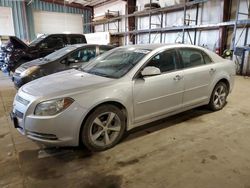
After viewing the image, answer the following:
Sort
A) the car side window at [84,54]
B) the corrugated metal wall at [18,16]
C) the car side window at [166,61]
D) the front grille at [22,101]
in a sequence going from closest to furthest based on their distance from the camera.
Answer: the front grille at [22,101]
the car side window at [166,61]
the car side window at [84,54]
the corrugated metal wall at [18,16]

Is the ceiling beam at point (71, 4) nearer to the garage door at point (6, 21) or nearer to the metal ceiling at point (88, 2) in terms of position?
the metal ceiling at point (88, 2)

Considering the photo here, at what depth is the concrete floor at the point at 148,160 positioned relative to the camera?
7.04 ft

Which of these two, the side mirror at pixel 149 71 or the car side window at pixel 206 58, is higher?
the car side window at pixel 206 58

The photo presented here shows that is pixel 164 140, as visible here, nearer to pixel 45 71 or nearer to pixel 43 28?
pixel 45 71

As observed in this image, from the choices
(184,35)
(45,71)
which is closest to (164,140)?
(45,71)

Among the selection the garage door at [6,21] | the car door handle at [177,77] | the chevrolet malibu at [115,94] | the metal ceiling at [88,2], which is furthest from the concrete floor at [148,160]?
the metal ceiling at [88,2]

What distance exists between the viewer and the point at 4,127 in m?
3.59

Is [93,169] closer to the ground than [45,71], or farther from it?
closer to the ground

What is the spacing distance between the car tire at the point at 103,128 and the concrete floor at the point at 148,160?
11cm

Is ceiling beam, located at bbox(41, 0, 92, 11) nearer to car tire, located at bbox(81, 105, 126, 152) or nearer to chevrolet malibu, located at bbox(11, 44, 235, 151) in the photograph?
chevrolet malibu, located at bbox(11, 44, 235, 151)

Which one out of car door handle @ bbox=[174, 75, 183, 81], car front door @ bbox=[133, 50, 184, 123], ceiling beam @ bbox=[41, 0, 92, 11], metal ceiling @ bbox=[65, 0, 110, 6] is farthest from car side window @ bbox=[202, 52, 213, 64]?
ceiling beam @ bbox=[41, 0, 92, 11]

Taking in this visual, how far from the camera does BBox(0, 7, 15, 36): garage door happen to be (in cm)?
1523

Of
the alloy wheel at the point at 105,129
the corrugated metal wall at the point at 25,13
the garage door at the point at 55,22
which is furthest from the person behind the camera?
the garage door at the point at 55,22

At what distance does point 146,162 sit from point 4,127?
2.54 meters
